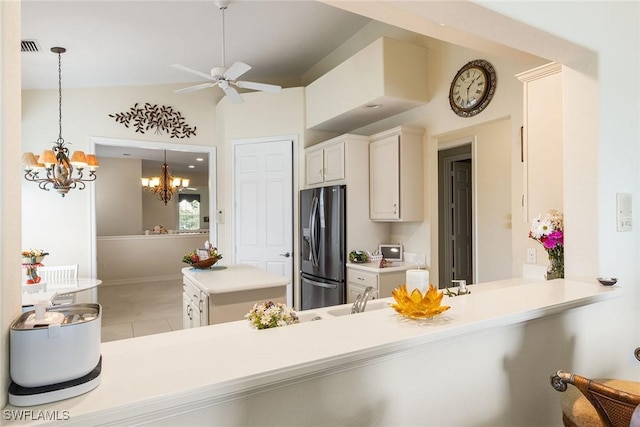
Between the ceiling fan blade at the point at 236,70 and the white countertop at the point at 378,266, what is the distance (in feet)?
6.89

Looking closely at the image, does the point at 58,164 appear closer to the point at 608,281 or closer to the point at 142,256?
the point at 142,256

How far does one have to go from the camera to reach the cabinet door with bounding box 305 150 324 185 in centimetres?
433

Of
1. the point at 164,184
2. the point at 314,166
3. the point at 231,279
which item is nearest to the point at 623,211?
the point at 231,279

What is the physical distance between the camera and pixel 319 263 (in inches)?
162

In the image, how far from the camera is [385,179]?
12.3 ft

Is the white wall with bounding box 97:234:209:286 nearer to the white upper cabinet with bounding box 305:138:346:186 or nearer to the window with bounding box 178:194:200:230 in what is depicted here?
the window with bounding box 178:194:200:230

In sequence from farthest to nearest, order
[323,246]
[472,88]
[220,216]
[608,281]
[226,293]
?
[220,216]
[323,246]
[472,88]
[226,293]
[608,281]

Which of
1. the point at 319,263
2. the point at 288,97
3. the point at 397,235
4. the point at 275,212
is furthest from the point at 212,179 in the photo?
the point at 397,235

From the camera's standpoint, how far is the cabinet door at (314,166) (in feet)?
14.2

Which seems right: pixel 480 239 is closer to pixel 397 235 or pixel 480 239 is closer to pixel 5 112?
pixel 397 235

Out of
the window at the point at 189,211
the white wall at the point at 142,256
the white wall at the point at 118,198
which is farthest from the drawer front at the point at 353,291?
the window at the point at 189,211

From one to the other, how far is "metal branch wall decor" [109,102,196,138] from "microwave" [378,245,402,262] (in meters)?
3.19

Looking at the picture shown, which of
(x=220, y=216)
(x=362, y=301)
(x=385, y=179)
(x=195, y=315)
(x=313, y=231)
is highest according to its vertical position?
(x=385, y=179)

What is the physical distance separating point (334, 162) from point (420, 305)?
2988 millimetres
